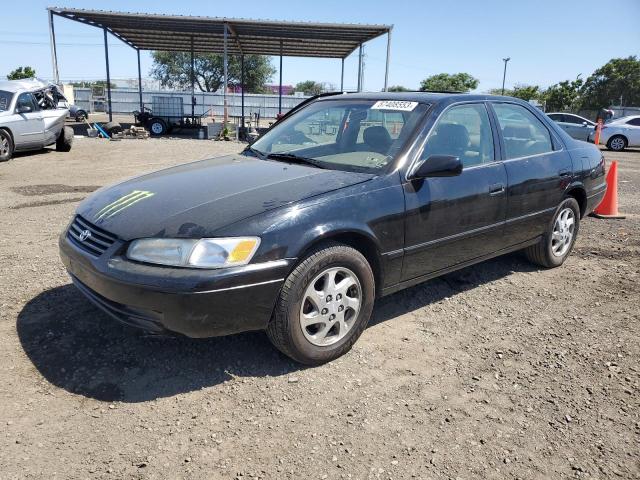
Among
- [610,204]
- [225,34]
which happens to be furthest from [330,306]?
[225,34]

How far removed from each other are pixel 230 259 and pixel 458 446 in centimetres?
144

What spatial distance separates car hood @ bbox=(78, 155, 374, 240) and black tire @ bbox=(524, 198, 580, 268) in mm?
2356

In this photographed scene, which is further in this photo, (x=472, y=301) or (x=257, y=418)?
(x=472, y=301)

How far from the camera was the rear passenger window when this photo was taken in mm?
4254

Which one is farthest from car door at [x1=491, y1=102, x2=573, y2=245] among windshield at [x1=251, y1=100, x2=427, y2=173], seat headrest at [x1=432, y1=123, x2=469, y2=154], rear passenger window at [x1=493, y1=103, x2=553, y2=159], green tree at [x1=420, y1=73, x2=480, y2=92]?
green tree at [x1=420, y1=73, x2=480, y2=92]

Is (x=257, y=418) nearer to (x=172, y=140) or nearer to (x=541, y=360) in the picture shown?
(x=541, y=360)

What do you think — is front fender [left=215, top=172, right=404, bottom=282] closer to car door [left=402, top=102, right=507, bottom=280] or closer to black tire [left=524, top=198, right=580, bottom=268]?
car door [left=402, top=102, right=507, bottom=280]

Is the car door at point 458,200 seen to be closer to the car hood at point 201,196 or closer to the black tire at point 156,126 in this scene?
the car hood at point 201,196

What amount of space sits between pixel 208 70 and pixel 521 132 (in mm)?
59843

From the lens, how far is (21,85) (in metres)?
12.5

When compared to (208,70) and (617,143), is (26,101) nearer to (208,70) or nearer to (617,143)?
(617,143)

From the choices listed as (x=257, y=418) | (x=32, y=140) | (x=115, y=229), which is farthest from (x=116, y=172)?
(x=257, y=418)

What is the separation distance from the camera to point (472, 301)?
4168 millimetres

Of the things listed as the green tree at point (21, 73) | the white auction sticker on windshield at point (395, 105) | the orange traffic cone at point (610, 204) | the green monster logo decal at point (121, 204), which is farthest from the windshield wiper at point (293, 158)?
the green tree at point (21, 73)
